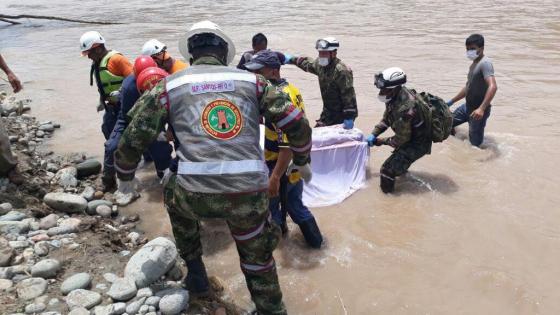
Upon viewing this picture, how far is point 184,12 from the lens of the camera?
22781 millimetres

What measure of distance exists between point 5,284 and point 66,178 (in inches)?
96.8

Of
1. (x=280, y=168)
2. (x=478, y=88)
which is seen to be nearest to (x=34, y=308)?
(x=280, y=168)

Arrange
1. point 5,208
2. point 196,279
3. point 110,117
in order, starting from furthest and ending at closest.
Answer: point 110,117 → point 5,208 → point 196,279

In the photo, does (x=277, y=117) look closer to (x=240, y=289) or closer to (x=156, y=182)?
(x=240, y=289)

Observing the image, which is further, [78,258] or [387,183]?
[387,183]

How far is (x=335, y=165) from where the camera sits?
18.0 feet

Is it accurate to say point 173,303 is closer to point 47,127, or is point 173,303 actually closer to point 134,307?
point 134,307

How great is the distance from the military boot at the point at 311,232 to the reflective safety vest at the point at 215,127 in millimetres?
1670

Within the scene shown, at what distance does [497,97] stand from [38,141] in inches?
320

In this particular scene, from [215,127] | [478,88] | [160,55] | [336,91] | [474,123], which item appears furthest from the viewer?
[474,123]

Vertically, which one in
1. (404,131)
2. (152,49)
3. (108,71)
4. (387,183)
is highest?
(152,49)

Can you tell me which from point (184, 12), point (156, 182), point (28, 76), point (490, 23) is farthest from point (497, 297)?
point (184, 12)

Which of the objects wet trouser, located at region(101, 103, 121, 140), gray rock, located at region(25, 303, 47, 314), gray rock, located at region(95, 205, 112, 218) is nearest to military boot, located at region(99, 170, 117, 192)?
gray rock, located at region(95, 205, 112, 218)

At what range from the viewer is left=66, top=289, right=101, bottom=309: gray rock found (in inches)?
129
